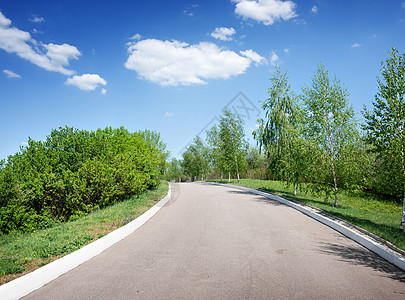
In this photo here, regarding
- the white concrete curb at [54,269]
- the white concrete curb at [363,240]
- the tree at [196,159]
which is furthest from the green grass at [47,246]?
the tree at [196,159]

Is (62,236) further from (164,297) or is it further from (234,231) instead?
(234,231)

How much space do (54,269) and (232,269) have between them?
132 inches

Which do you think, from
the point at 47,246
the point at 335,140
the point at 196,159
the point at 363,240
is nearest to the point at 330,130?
the point at 335,140

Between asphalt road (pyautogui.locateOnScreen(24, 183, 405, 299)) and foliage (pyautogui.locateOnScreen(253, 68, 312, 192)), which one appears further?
foliage (pyautogui.locateOnScreen(253, 68, 312, 192))

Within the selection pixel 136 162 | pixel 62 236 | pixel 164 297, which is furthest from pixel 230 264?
pixel 136 162

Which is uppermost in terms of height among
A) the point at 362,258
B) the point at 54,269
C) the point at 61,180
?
the point at 61,180

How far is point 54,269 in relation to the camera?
446cm

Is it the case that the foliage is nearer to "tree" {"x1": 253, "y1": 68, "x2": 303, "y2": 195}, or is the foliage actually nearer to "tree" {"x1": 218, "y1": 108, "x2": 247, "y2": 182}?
"tree" {"x1": 253, "y1": 68, "x2": 303, "y2": 195}

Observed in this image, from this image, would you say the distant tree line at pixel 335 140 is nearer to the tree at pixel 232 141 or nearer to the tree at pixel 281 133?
the tree at pixel 281 133

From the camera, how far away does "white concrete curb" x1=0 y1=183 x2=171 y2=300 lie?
371 centimetres

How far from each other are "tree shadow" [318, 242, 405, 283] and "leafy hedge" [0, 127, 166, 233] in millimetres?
10284

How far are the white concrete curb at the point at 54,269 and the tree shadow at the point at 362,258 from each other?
5.39 metres

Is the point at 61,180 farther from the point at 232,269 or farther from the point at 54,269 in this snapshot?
the point at 232,269

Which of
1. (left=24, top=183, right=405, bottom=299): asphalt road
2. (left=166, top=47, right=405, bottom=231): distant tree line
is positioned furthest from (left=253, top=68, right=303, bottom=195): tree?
(left=24, top=183, right=405, bottom=299): asphalt road
